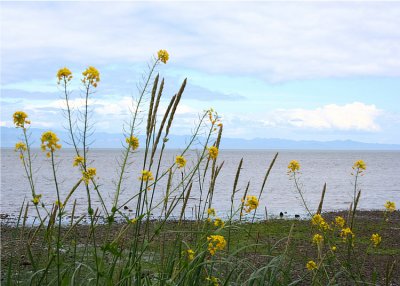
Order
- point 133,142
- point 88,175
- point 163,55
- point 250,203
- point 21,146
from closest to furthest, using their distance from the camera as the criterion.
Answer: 1. point 88,175
2. point 133,142
3. point 250,203
4. point 163,55
5. point 21,146

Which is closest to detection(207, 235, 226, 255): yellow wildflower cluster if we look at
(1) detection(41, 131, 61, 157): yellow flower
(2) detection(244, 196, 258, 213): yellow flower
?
(2) detection(244, 196, 258, 213): yellow flower

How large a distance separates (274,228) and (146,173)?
608 inches

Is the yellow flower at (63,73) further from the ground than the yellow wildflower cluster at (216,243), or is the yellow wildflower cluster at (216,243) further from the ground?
the yellow flower at (63,73)

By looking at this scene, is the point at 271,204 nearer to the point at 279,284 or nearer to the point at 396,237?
the point at 396,237

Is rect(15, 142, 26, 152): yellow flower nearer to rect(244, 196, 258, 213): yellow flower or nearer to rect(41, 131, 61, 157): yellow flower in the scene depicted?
rect(41, 131, 61, 157): yellow flower

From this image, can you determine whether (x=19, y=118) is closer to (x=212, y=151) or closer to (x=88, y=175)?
(x=88, y=175)

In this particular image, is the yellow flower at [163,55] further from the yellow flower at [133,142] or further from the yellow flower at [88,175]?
the yellow flower at [88,175]

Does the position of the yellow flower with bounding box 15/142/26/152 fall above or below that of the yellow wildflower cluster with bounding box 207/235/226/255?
above

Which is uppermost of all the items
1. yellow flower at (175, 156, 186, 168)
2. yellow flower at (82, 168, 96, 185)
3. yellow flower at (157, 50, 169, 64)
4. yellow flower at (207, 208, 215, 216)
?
yellow flower at (157, 50, 169, 64)

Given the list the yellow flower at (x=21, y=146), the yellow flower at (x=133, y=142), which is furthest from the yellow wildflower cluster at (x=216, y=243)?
the yellow flower at (x=21, y=146)

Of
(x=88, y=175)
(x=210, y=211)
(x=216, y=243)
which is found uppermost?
(x=88, y=175)

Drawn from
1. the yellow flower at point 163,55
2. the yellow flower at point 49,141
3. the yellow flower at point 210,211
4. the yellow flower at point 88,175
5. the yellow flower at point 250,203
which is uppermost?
the yellow flower at point 163,55

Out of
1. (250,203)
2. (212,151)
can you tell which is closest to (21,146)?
(212,151)

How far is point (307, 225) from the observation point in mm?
18969
